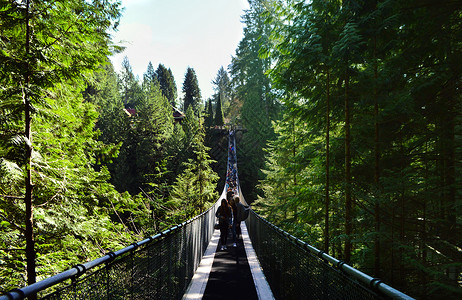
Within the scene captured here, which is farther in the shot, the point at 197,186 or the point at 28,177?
the point at 197,186

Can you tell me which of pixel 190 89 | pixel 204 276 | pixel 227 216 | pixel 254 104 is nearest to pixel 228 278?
pixel 204 276

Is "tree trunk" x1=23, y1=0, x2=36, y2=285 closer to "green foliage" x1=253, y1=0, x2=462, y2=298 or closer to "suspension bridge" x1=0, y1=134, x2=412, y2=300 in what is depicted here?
"suspension bridge" x1=0, y1=134, x2=412, y2=300

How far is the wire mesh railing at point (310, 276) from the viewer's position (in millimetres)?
1893

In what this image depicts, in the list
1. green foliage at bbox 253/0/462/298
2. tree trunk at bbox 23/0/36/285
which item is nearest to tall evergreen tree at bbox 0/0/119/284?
tree trunk at bbox 23/0/36/285

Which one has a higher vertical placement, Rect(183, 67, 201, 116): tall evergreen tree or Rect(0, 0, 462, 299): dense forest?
Rect(183, 67, 201, 116): tall evergreen tree

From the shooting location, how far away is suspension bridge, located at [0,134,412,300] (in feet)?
5.84

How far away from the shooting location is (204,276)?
5879mm

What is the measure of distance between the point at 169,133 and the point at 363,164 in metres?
37.1

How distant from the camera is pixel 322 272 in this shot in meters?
2.70

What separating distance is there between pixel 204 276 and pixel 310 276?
11.2 feet

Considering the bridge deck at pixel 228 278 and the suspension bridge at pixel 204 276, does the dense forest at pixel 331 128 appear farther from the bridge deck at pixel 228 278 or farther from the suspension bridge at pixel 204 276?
the bridge deck at pixel 228 278

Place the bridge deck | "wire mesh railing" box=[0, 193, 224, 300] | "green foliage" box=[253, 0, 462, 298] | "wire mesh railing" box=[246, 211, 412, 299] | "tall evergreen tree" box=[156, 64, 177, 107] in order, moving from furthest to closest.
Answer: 1. "tall evergreen tree" box=[156, 64, 177, 107]
2. the bridge deck
3. "green foliage" box=[253, 0, 462, 298]
4. "wire mesh railing" box=[246, 211, 412, 299]
5. "wire mesh railing" box=[0, 193, 224, 300]

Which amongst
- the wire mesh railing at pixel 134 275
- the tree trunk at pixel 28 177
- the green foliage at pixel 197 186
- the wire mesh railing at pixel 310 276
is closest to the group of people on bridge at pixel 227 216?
the wire mesh railing at pixel 310 276

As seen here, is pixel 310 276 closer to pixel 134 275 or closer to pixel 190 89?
pixel 134 275
